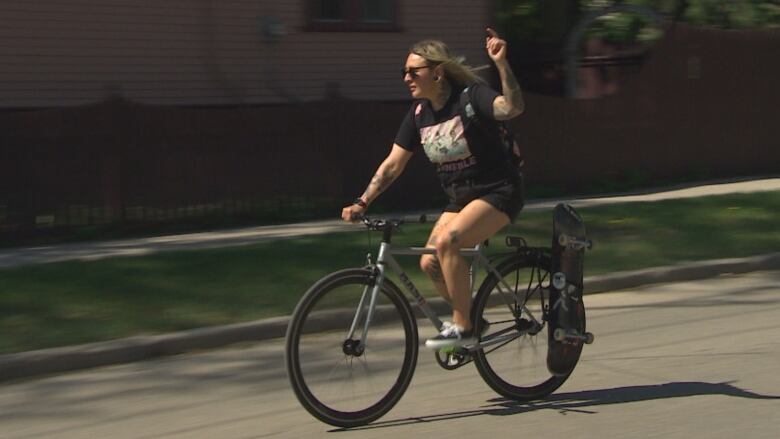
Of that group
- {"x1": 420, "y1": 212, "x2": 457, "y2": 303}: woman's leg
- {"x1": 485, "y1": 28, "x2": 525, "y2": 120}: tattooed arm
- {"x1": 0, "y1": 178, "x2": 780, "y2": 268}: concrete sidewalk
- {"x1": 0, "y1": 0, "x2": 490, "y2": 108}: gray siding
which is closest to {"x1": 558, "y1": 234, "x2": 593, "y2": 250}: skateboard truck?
{"x1": 420, "y1": 212, "x2": 457, "y2": 303}: woman's leg

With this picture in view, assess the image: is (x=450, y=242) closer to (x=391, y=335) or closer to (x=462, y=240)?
(x=462, y=240)

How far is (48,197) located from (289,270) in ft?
13.1

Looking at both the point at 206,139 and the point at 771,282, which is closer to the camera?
the point at 771,282

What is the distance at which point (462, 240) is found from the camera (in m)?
6.01

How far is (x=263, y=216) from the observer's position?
14164 millimetres

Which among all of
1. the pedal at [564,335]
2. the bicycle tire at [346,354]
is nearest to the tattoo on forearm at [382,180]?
the bicycle tire at [346,354]

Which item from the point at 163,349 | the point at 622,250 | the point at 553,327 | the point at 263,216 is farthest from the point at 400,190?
the point at 553,327

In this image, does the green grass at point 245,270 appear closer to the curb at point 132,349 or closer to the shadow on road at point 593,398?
the curb at point 132,349

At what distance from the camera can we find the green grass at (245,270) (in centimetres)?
824

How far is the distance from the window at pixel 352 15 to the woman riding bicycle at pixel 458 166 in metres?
10.2

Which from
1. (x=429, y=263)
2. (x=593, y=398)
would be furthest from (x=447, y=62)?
(x=593, y=398)

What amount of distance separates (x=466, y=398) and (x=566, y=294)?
0.79 meters

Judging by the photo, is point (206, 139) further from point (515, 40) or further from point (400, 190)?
point (515, 40)

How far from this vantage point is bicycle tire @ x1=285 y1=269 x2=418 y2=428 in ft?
19.0
